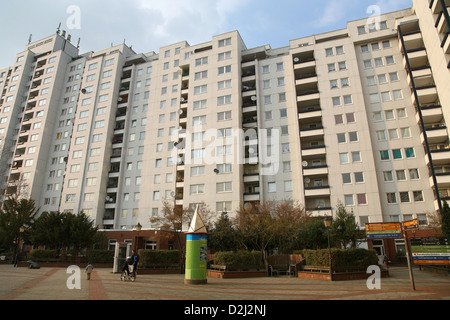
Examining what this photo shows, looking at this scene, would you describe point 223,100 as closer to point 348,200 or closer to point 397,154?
point 348,200

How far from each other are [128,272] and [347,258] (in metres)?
13.8

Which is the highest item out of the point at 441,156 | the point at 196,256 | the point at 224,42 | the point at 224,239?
the point at 224,42

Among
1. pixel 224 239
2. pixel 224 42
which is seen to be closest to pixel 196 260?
pixel 224 239

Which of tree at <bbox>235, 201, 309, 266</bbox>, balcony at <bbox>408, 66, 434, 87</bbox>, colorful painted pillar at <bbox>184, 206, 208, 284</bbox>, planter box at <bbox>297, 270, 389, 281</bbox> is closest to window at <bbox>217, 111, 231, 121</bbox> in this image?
tree at <bbox>235, 201, 309, 266</bbox>

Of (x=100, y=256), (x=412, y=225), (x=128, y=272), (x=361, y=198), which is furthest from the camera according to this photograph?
(x=361, y=198)

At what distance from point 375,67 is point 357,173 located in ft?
54.5

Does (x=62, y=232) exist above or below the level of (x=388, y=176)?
below

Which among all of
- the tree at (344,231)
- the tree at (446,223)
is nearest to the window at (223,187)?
the tree at (344,231)

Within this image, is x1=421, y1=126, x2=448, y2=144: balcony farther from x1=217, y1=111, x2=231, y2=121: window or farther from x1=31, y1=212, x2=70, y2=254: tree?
x1=31, y1=212, x2=70, y2=254: tree

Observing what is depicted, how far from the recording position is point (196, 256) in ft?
53.6

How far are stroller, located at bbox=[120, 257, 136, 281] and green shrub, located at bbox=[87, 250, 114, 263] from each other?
1717 cm

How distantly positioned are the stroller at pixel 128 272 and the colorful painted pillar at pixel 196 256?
3.67 metres

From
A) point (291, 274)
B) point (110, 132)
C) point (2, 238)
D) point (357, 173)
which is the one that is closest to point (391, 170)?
point (357, 173)

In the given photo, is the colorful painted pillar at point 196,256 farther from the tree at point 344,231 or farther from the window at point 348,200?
the window at point 348,200
